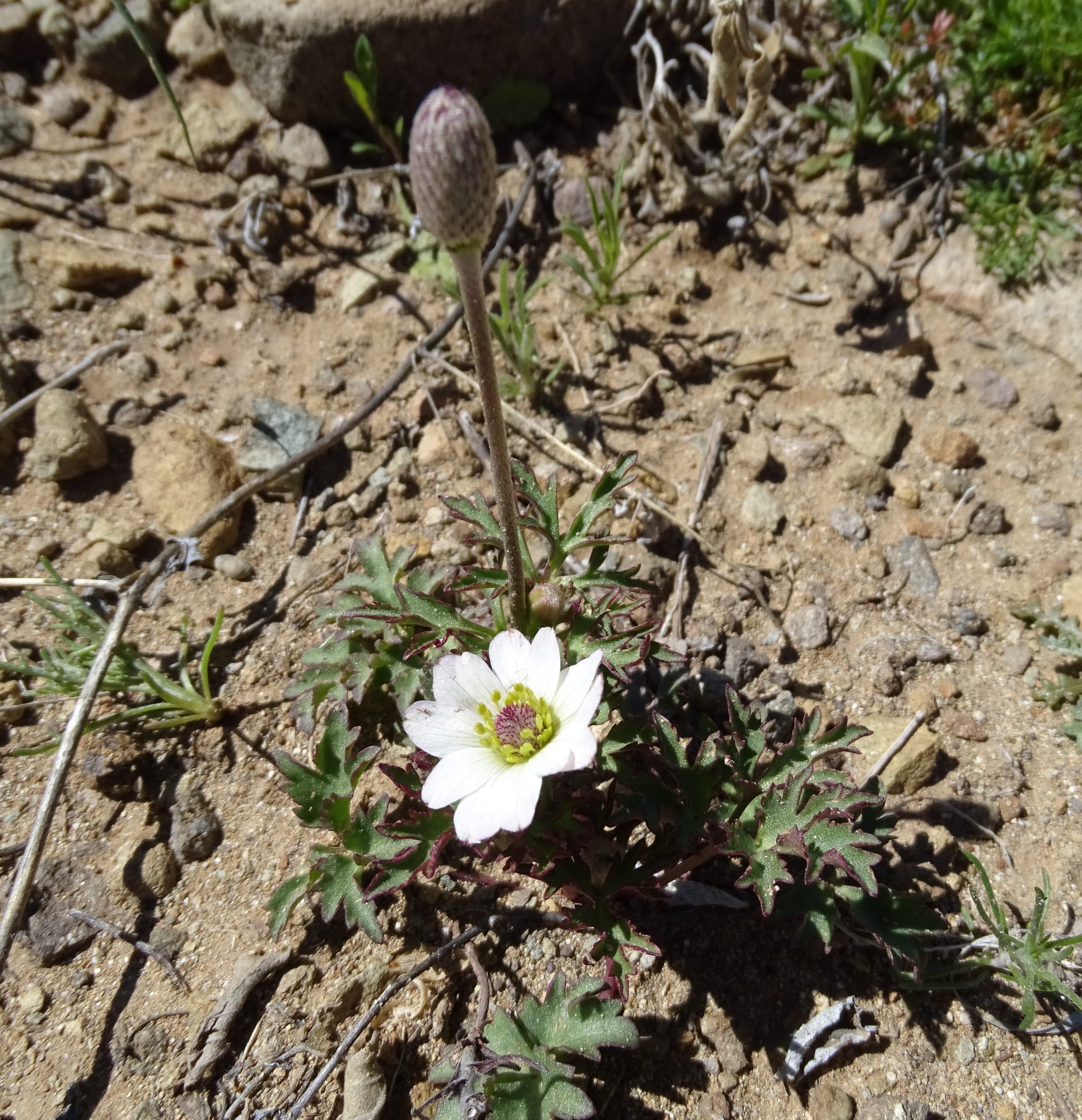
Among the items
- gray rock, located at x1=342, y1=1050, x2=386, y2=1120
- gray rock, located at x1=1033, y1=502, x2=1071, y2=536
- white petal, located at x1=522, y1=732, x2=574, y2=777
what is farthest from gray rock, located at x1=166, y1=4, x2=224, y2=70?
gray rock, located at x1=342, y1=1050, x2=386, y2=1120

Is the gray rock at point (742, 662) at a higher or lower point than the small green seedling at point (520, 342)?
lower

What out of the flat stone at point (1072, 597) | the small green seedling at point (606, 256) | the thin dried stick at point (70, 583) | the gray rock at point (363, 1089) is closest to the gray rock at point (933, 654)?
the flat stone at point (1072, 597)

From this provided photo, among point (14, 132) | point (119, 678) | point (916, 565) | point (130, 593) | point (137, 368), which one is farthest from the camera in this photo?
point (14, 132)

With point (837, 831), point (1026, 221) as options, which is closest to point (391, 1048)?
point (837, 831)

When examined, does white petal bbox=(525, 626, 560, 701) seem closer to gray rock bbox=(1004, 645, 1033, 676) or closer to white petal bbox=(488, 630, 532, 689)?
white petal bbox=(488, 630, 532, 689)

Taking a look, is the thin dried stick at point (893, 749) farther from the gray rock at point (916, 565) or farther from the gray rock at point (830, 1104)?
the gray rock at point (830, 1104)

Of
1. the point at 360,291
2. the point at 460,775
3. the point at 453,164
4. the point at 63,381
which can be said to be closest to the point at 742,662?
the point at 460,775

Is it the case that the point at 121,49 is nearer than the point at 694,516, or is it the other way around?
the point at 694,516

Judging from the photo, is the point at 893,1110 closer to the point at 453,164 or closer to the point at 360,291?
the point at 453,164
